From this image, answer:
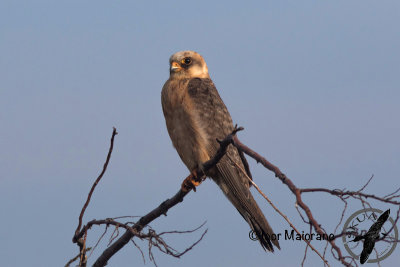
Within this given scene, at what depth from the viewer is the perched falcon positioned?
5.07 meters

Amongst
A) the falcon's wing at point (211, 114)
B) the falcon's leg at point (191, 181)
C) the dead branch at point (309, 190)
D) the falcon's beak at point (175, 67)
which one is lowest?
the dead branch at point (309, 190)

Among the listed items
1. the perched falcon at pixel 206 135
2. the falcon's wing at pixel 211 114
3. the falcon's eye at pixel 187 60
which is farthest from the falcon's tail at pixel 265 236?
the falcon's eye at pixel 187 60

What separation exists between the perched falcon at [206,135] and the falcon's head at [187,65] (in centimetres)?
38

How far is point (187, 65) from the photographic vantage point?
19.8ft

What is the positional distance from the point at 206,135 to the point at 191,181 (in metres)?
0.48

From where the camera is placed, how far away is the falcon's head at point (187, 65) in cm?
597

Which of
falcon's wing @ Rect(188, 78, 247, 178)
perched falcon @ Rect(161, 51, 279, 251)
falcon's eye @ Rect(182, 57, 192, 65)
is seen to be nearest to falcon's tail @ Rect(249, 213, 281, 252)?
perched falcon @ Rect(161, 51, 279, 251)

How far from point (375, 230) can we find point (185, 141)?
2.17 meters

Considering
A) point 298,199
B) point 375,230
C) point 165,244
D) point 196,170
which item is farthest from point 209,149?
point 298,199

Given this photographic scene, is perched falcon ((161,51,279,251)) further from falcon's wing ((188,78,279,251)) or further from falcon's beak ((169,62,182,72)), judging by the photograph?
falcon's beak ((169,62,182,72))

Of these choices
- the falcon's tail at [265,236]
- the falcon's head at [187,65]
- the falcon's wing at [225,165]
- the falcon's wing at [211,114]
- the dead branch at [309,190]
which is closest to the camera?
the dead branch at [309,190]

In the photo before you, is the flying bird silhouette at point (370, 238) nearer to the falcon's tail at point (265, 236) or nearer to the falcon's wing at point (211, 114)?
the falcon's tail at point (265, 236)

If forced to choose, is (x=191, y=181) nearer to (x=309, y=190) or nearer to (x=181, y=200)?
(x=181, y=200)

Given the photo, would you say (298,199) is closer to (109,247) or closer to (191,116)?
(109,247)
